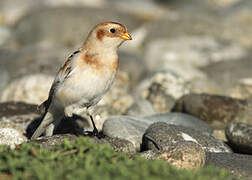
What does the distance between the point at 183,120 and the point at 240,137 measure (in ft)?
3.93

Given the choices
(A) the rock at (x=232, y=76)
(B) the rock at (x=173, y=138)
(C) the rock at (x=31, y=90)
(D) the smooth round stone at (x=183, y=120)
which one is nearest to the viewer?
(B) the rock at (x=173, y=138)

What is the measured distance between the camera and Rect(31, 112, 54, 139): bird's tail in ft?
20.1

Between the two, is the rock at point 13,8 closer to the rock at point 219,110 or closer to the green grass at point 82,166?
the rock at point 219,110

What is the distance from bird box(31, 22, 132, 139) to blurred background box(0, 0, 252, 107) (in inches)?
97.0

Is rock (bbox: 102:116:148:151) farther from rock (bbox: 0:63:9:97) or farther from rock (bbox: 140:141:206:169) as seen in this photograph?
rock (bbox: 0:63:9:97)

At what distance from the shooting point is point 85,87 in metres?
5.36

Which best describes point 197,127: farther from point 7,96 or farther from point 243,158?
point 7,96

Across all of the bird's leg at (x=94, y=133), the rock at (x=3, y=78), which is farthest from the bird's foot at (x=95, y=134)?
the rock at (x=3, y=78)

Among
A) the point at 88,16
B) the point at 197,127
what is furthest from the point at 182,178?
the point at 88,16

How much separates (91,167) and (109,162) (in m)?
0.37

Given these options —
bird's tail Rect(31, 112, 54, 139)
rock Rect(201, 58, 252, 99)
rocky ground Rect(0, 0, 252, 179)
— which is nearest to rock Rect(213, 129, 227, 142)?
rocky ground Rect(0, 0, 252, 179)

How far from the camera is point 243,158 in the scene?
528 centimetres

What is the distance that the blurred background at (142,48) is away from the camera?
29.6ft

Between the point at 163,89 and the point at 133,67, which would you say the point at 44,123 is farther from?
the point at 133,67
